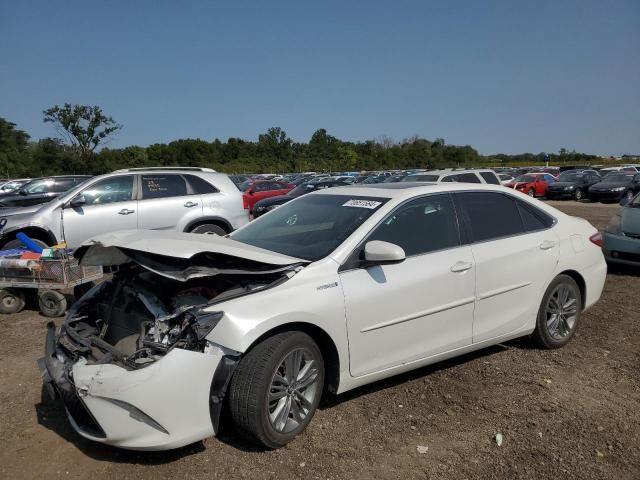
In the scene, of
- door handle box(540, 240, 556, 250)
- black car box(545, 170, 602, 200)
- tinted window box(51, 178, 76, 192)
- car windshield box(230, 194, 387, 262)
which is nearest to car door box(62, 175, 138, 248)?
car windshield box(230, 194, 387, 262)

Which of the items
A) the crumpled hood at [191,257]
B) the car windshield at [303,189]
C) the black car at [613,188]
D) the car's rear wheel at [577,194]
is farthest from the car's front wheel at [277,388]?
the car's rear wheel at [577,194]

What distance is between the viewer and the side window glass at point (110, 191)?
820 centimetres

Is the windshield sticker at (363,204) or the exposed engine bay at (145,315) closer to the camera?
the exposed engine bay at (145,315)

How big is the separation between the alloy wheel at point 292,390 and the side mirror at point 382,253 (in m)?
0.75

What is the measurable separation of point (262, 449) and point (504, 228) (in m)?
2.72

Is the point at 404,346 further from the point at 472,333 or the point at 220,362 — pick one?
the point at 220,362

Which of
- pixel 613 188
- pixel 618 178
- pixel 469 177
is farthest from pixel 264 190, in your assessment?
pixel 618 178

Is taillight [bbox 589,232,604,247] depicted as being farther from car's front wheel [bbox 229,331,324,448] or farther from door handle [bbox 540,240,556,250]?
car's front wheel [bbox 229,331,324,448]

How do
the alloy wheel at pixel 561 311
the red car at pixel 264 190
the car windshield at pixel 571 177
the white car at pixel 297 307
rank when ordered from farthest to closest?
the car windshield at pixel 571 177 < the red car at pixel 264 190 < the alloy wheel at pixel 561 311 < the white car at pixel 297 307

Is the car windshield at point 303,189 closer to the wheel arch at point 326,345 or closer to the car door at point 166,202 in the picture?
the car door at point 166,202

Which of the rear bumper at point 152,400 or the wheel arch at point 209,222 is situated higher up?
the wheel arch at point 209,222

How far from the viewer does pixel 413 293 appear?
3672 millimetres

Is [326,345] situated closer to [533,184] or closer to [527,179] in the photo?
[533,184]

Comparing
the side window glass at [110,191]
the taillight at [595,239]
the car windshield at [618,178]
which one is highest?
the side window glass at [110,191]
